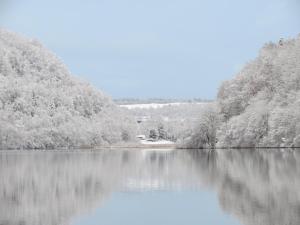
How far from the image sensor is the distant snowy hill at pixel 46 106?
12519 cm

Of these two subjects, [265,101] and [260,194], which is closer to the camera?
[260,194]

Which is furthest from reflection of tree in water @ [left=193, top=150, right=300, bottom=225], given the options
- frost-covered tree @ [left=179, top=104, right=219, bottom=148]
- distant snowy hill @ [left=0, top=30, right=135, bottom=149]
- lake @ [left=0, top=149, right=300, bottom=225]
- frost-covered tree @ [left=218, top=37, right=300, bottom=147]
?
distant snowy hill @ [left=0, top=30, right=135, bottom=149]

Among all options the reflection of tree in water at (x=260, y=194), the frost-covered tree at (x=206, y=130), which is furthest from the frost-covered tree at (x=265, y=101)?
the reflection of tree in water at (x=260, y=194)

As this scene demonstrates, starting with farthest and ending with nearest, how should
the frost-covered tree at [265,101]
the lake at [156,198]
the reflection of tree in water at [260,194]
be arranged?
1. the frost-covered tree at [265,101]
2. the lake at [156,198]
3. the reflection of tree in water at [260,194]

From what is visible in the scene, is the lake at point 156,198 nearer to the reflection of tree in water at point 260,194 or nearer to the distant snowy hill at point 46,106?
the reflection of tree in water at point 260,194

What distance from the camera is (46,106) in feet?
472

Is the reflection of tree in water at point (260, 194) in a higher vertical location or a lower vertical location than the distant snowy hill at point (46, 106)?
lower

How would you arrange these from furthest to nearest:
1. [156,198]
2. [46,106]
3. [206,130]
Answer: [46,106] → [206,130] → [156,198]

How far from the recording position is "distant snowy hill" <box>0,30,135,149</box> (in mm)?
125188

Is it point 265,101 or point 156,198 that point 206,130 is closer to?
point 265,101

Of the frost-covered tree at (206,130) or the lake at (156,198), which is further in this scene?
the frost-covered tree at (206,130)

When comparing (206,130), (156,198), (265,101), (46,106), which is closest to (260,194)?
(156,198)

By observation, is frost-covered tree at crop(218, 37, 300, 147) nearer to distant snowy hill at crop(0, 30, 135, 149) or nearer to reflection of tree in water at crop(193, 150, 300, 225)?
reflection of tree in water at crop(193, 150, 300, 225)

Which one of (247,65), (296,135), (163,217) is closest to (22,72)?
(247,65)
